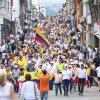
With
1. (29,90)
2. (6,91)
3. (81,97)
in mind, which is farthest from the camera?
(81,97)

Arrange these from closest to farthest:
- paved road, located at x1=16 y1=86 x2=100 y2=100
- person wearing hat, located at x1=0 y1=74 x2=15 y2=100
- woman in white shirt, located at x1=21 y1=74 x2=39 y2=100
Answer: person wearing hat, located at x1=0 y1=74 x2=15 y2=100 → woman in white shirt, located at x1=21 y1=74 x2=39 y2=100 → paved road, located at x1=16 y1=86 x2=100 y2=100

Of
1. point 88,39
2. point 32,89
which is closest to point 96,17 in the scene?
point 88,39

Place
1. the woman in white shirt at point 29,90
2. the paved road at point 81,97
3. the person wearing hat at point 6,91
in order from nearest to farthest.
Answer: the person wearing hat at point 6,91, the woman in white shirt at point 29,90, the paved road at point 81,97

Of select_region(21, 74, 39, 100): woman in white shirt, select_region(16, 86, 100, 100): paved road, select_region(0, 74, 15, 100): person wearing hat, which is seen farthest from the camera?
select_region(16, 86, 100, 100): paved road

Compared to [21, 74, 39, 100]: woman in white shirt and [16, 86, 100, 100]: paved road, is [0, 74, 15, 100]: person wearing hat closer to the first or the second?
[21, 74, 39, 100]: woman in white shirt

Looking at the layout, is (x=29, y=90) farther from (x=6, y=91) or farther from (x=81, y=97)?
(x=81, y=97)

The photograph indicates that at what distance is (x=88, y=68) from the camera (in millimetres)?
20391

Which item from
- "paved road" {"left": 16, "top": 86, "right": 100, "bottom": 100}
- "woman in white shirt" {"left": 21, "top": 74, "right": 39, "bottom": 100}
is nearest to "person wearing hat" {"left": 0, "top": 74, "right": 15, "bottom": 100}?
"woman in white shirt" {"left": 21, "top": 74, "right": 39, "bottom": 100}

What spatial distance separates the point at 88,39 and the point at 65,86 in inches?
1071

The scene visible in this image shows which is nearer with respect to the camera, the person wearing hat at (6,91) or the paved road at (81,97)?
the person wearing hat at (6,91)

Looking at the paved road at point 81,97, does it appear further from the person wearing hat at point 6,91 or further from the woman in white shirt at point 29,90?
the person wearing hat at point 6,91

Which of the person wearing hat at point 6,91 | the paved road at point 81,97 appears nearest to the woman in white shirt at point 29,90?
the person wearing hat at point 6,91

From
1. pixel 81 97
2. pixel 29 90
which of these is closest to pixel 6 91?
pixel 29 90

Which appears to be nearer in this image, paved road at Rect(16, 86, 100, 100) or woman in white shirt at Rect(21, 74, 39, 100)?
woman in white shirt at Rect(21, 74, 39, 100)
